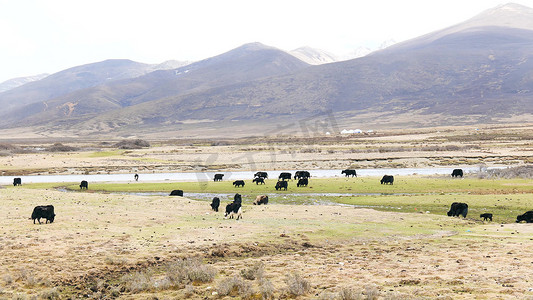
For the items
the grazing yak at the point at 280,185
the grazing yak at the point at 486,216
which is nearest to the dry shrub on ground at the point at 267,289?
the grazing yak at the point at 486,216

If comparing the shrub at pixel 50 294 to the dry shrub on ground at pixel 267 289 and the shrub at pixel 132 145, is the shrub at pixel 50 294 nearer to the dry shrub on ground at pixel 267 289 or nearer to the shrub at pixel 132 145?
the dry shrub on ground at pixel 267 289

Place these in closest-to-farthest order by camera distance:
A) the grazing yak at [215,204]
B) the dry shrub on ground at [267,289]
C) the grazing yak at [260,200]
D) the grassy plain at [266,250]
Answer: the dry shrub on ground at [267,289], the grassy plain at [266,250], the grazing yak at [215,204], the grazing yak at [260,200]

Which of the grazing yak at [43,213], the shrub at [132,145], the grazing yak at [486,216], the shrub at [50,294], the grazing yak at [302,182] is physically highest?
the shrub at [132,145]

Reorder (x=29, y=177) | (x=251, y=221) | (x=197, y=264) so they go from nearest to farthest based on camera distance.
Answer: (x=197, y=264) < (x=251, y=221) < (x=29, y=177)

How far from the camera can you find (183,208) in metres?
27.0

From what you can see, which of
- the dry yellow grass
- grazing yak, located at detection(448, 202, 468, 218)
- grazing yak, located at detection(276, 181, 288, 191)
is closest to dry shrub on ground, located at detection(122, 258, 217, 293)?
the dry yellow grass

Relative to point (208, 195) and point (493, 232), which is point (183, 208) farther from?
point (493, 232)

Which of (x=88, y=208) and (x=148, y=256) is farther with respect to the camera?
(x=88, y=208)

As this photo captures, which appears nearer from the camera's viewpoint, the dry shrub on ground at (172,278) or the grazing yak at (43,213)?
the dry shrub on ground at (172,278)

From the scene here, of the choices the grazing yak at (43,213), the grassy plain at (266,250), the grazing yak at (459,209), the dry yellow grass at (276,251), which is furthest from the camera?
the grazing yak at (459,209)

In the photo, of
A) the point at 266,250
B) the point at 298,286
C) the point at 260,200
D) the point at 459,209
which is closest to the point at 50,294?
the point at 298,286

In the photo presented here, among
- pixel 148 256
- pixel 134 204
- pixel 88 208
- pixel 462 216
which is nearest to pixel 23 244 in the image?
pixel 148 256

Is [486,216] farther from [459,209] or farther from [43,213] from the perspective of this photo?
[43,213]

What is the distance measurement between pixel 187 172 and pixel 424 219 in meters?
42.6
